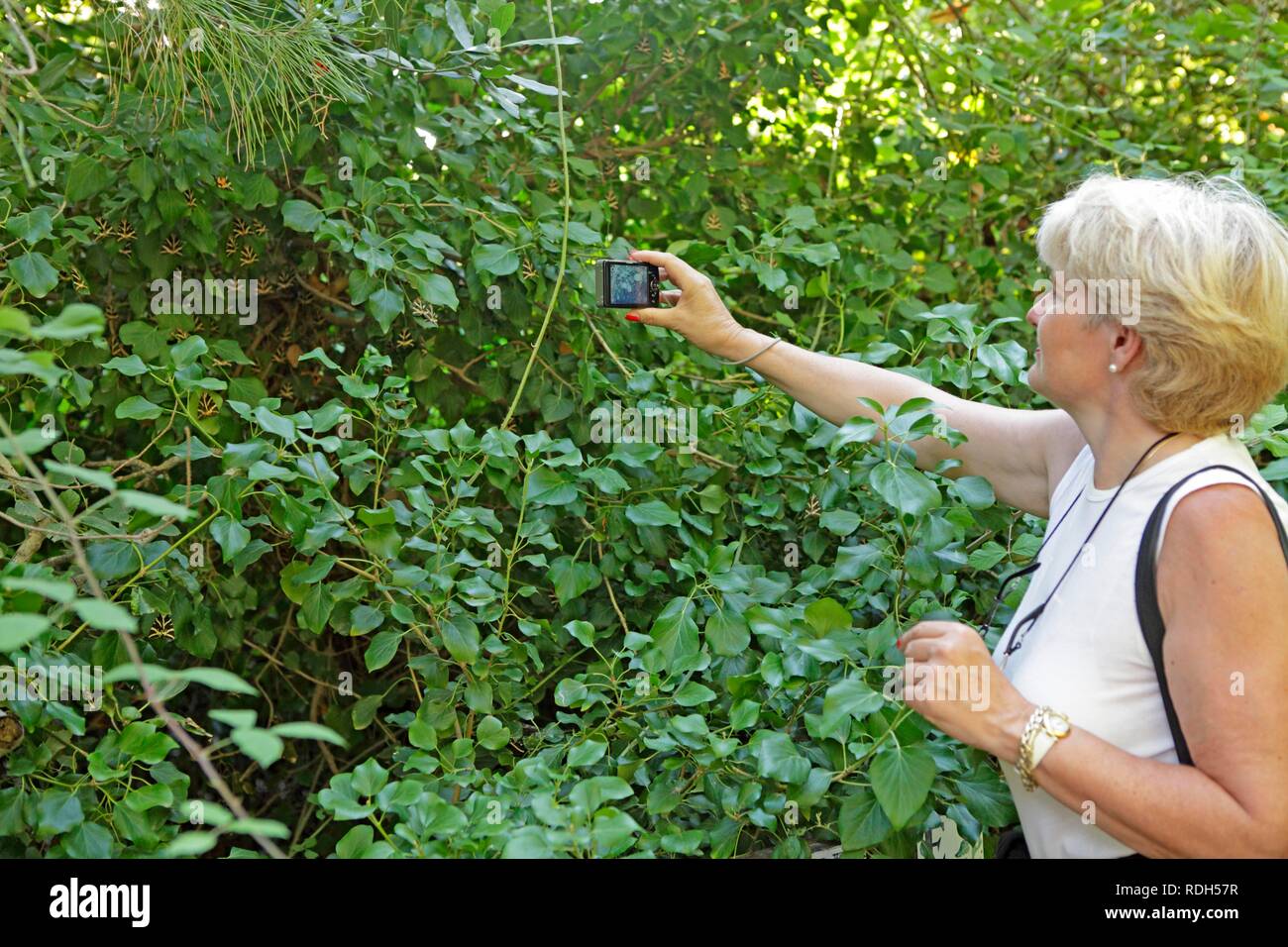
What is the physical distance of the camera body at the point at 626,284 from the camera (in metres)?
1.89

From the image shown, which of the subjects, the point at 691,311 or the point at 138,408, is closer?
the point at 138,408

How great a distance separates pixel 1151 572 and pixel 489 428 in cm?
95

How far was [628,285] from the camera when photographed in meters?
1.90

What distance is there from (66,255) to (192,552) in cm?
57

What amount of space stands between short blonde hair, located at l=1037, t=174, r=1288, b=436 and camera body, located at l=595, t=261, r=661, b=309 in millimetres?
721

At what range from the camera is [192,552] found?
176cm

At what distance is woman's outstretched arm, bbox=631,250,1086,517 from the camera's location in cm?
172

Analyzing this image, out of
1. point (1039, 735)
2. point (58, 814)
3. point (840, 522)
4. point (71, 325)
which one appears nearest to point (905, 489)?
point (840, 522)

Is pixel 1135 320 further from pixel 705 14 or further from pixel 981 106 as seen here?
pixel 981 106

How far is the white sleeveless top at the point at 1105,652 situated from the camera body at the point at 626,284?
31.7 inches

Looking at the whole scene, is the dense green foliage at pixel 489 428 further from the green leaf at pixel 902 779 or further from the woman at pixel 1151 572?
the woman at pixel 1151 572

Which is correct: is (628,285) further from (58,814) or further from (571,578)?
(58,814)

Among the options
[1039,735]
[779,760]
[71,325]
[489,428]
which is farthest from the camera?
[489,428]
